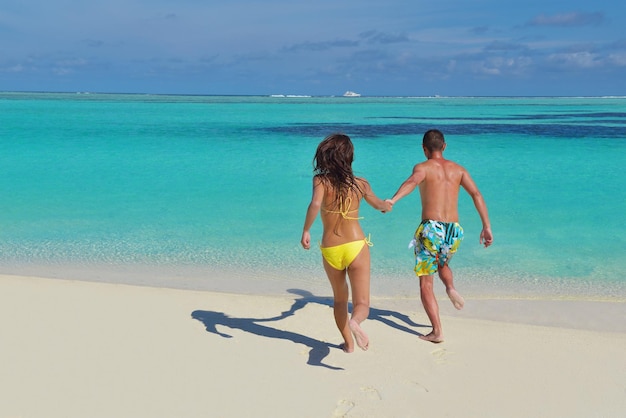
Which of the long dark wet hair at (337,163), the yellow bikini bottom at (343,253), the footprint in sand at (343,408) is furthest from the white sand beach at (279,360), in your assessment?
the long dark wet hair at (337,163)

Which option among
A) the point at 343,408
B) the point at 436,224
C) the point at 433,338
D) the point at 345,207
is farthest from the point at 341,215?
the point at 433,338

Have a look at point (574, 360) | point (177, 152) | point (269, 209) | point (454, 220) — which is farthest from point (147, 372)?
point (177, 152)

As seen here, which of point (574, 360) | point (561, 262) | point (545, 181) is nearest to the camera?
point (574, 360)

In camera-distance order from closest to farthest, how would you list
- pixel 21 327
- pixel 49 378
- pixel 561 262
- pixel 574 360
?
1. pixel 49 378
2. pixel 574 360
3. pixel 21 327
4. pixel 561 262

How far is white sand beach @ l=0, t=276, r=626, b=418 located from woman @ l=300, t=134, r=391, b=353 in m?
0.56

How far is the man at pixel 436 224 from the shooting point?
4852 mm

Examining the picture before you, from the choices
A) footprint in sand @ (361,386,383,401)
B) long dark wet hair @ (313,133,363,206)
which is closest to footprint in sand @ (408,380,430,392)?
footprint in sand @ (361,386,383,401)

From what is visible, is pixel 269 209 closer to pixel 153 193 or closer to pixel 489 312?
pixel 153 193

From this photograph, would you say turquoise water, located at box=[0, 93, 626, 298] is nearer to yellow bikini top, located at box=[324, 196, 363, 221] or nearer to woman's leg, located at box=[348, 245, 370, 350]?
woman's leg, located at box=[348, 245, 370, 350]

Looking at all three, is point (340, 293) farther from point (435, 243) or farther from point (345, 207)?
point (435, 243)

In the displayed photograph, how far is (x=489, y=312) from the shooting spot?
19.2 ft

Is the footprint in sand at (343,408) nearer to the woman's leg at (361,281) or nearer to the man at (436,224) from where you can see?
the woman's leg at (361,281)

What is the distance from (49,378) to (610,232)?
8525mm

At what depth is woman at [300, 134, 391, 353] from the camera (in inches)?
162
